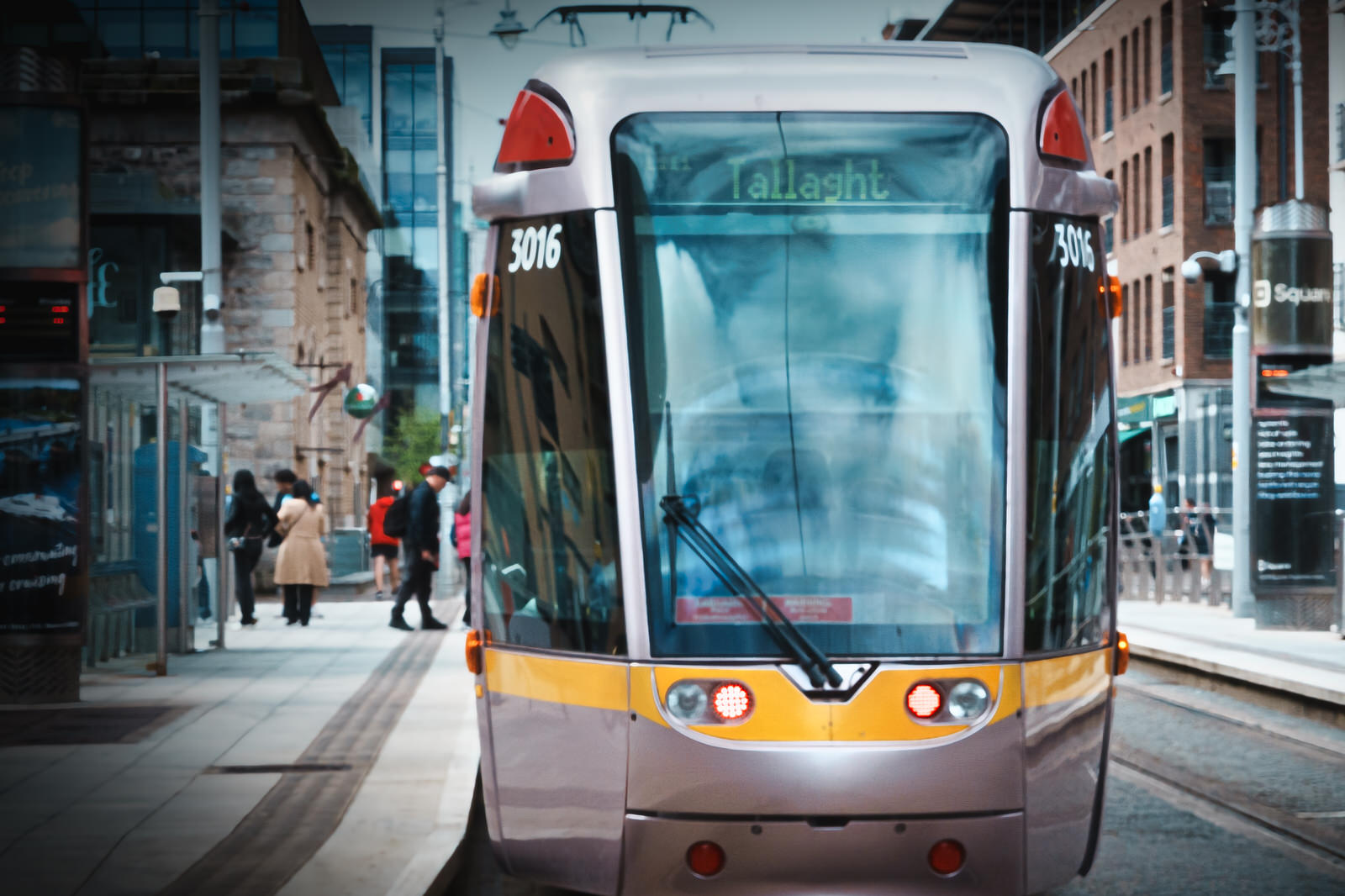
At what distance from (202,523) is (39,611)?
543 centimetres

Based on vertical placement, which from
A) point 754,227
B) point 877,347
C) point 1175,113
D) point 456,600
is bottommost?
point 456,600

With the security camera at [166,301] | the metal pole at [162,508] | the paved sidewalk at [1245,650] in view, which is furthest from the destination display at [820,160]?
the security camera at [166,301]

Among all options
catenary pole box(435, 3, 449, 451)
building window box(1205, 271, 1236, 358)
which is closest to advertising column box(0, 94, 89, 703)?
catenary pole box(435, 3, 449, 451)

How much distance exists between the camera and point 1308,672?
13.6 meters

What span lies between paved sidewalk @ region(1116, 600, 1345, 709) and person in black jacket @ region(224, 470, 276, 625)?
9137mm

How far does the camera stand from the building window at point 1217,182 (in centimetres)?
4278

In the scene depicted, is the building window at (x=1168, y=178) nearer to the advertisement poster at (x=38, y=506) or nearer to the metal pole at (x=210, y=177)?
the metal pole at (x=210, y=177)

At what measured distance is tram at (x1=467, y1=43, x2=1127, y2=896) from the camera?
17.6 ft

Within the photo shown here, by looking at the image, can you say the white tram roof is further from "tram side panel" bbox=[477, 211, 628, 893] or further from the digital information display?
the digital information display

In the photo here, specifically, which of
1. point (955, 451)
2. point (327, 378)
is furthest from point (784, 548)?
point (327, 378)

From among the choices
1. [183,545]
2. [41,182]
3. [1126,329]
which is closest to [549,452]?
[41,182]

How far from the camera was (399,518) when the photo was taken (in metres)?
20.1

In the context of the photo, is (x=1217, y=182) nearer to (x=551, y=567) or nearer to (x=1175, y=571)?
(x=1175, y=571)

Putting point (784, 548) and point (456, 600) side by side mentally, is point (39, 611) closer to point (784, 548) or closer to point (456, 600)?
point (784, 548)
